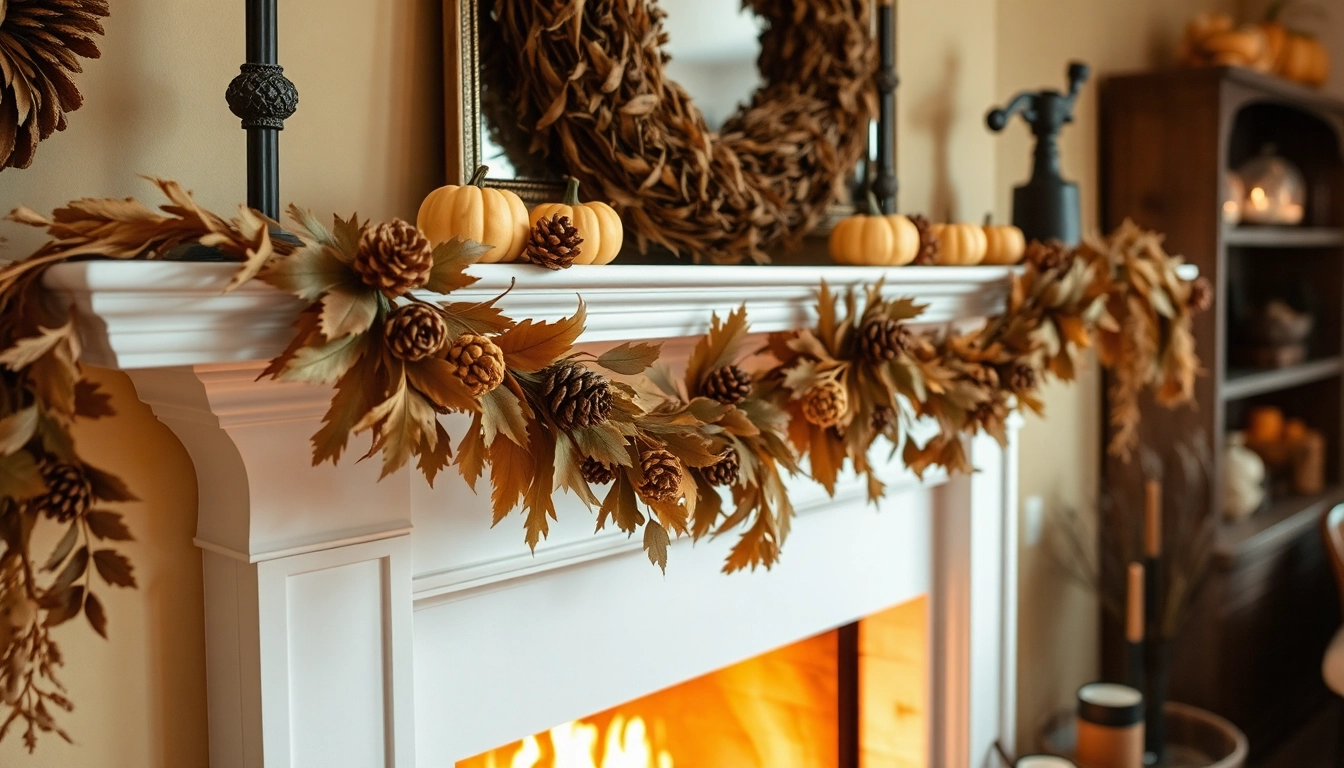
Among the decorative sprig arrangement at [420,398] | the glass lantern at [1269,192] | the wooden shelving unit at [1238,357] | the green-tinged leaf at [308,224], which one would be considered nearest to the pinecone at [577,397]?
the decorative sprig arrangement at [420,398]

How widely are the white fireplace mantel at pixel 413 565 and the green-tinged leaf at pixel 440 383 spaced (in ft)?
0.34

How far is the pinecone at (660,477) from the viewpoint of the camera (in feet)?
3.14

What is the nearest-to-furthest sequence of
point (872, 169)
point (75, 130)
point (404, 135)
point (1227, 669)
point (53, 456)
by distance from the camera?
point (53, 456), point (75, 130), point (404, 135), point (872, 169), point (1227, 669)

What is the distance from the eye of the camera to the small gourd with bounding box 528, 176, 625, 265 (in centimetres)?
105

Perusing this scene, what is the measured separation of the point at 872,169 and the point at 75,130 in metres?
1.08

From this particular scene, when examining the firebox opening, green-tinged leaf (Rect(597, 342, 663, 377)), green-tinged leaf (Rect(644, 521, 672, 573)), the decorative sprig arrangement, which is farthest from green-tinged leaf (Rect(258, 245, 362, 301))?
the firebox opening

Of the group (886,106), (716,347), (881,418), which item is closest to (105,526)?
(716,347)

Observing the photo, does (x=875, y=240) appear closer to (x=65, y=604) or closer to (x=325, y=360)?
(x=325, y=360)

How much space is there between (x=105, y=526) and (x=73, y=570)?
5 centimetres

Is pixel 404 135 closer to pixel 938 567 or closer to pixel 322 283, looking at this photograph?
pixel 322 283

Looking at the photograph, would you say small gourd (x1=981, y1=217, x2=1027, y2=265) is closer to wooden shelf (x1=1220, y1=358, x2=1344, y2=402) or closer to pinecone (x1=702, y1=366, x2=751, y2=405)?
pinecone (x1=702, y1=366, x2=751, y2=405)

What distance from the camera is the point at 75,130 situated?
932 millimetres

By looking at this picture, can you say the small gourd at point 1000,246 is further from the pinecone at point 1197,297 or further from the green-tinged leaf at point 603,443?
the green-tinged leaf at point 603,443

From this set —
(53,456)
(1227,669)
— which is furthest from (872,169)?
(1227,669)
